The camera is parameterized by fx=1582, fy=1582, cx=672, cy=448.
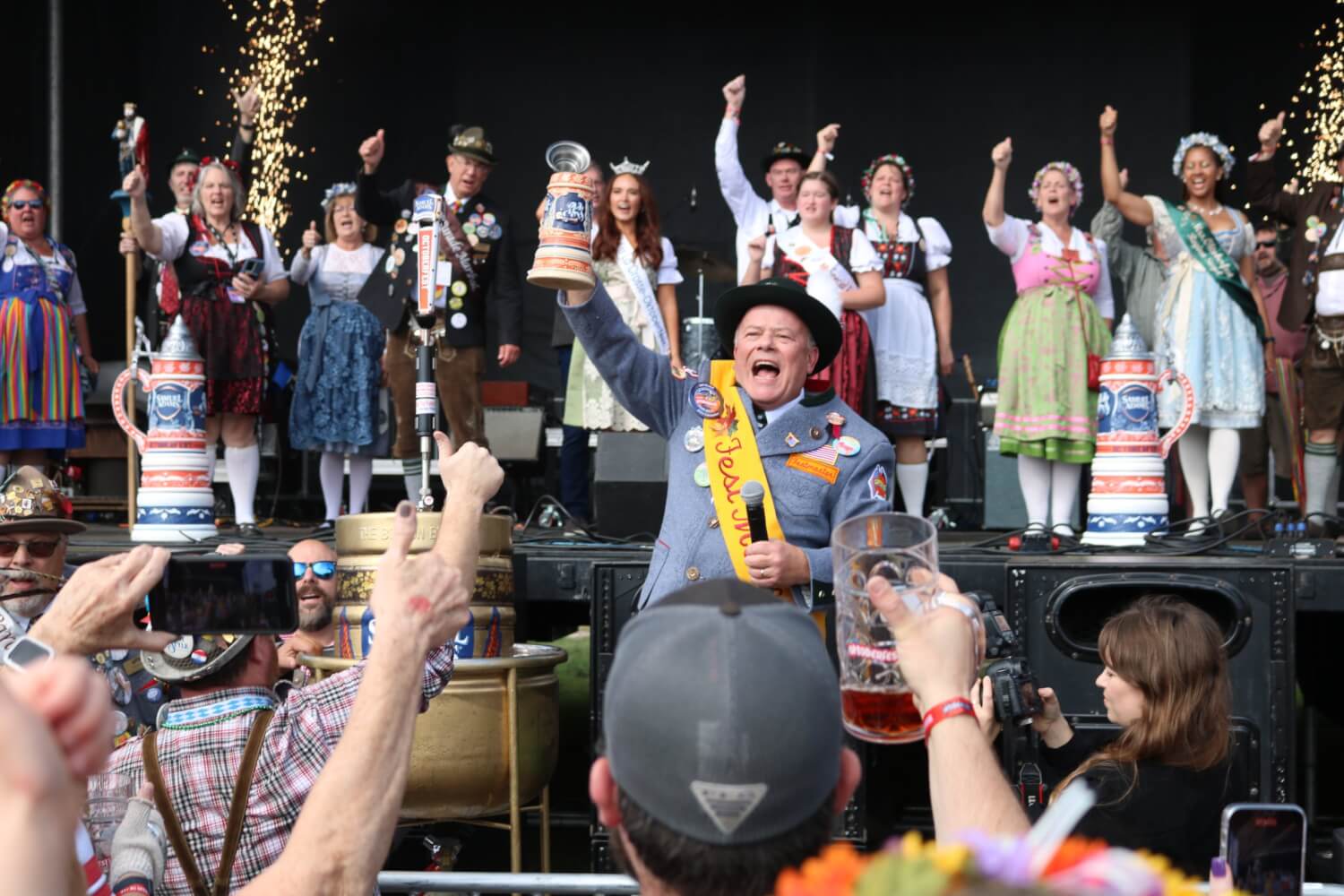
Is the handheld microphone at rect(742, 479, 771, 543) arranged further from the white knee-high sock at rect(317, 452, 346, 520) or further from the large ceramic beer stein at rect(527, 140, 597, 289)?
the white knee-high sock at rect(317, 452, 346, 520)

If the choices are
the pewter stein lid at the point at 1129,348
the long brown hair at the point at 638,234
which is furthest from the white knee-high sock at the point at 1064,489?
the long brown hair at the point at 638,234

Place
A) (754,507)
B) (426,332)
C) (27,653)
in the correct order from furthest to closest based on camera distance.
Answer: (426,332) → (754,507) → (27,653)

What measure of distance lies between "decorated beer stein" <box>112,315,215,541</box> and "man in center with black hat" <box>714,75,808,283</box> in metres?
2.38

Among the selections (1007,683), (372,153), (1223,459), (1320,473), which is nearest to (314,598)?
(1007,683)

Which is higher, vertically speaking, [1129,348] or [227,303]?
[227,303]

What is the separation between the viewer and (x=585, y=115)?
1096 cm

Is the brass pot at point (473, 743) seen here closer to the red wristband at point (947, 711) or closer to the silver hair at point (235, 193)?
the red wristband at point (947, 711)

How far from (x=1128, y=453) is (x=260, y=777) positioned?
146 inches

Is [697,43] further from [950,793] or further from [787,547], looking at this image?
[950,793]

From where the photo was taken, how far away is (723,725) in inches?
46.2

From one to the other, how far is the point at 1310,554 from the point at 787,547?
2.33 meters

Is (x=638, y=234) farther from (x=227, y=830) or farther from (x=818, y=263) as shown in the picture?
(x=227, y=830)

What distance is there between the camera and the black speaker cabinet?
4.24 m

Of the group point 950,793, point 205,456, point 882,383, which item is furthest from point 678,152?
point 950,793
